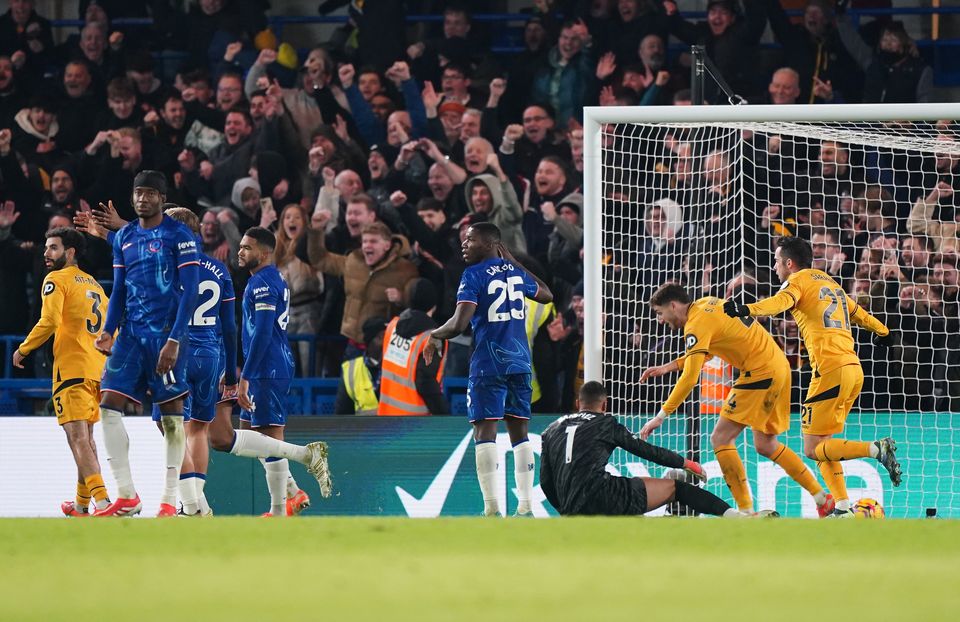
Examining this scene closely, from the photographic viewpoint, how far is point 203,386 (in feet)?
28.3

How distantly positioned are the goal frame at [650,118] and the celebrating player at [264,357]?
2.02 metres

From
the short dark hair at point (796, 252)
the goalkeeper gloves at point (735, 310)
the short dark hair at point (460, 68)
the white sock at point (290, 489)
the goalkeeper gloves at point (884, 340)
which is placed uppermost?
the short dark hair at point (460, 68)

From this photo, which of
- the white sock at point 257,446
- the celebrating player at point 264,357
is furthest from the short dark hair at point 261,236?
the white sock at point 257,446

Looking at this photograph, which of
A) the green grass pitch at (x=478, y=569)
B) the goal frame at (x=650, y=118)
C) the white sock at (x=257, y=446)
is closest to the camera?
the green grass pitch at (x=478, y=569)

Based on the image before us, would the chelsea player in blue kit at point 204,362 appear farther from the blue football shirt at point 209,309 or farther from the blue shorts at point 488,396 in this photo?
the blue shorts at point 488,396

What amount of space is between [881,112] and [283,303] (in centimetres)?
421

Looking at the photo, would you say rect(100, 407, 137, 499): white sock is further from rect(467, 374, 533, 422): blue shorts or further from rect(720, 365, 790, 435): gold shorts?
rect(720, 365, 790, 435): gold shorts

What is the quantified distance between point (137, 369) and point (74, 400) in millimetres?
1865

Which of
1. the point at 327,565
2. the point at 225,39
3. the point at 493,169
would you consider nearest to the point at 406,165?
the point at 493,169

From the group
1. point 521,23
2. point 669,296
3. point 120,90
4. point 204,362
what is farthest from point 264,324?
point 521,23

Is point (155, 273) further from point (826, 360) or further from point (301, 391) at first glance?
point (826, 360)

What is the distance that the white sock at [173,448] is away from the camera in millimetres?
8289

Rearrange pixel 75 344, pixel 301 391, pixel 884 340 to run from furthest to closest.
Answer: pixel 301 391
pixel 884 340
pixel 75 344

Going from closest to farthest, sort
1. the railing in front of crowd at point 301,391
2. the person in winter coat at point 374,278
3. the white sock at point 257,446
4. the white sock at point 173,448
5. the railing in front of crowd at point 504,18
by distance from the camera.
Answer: the white sock at point 173,448, the white sock at point 257,446, the railing in front of crowd at point 301,391, the person in winter coat at point 374,278, the railing in front of crowd at point 504,18
